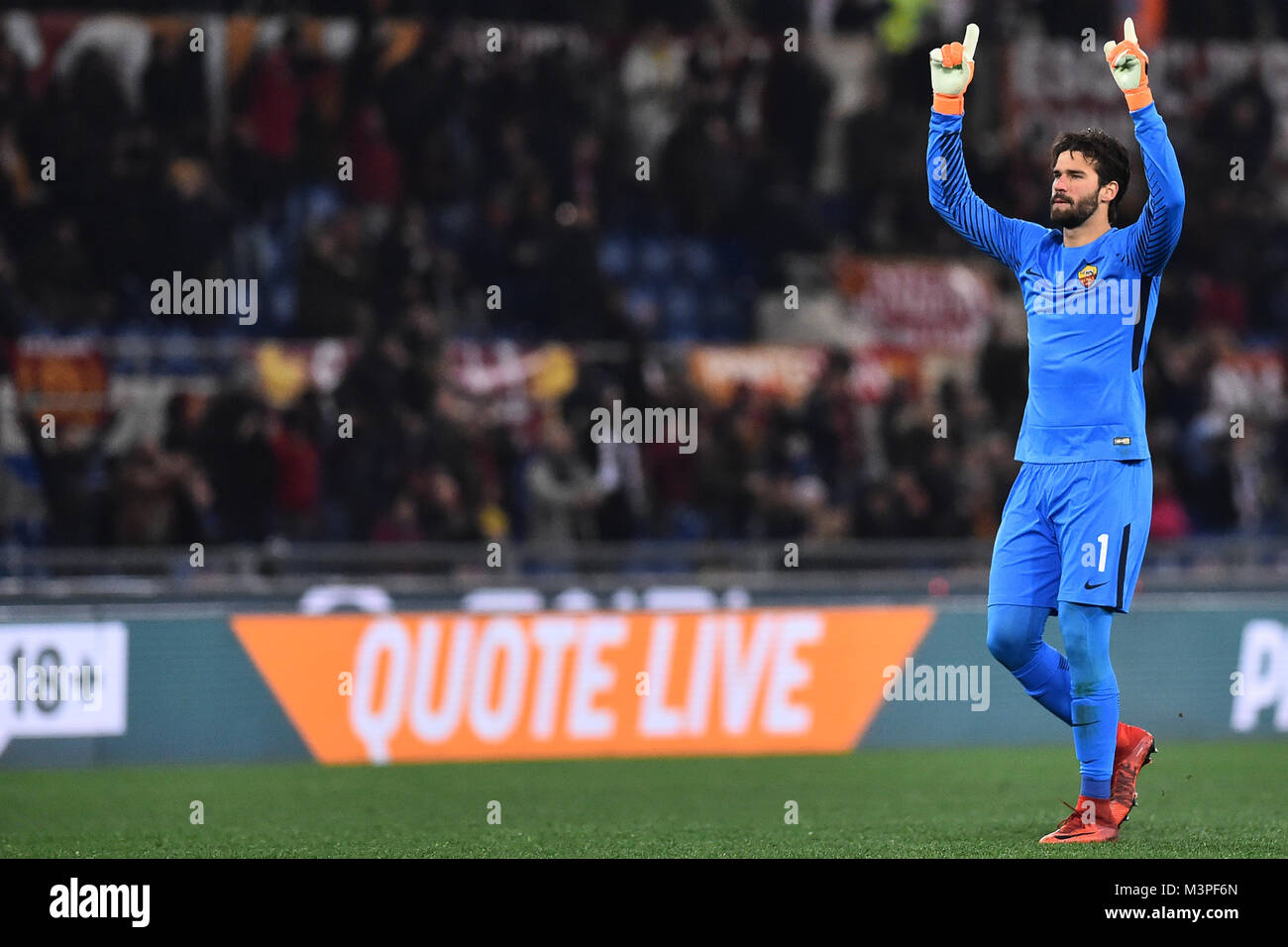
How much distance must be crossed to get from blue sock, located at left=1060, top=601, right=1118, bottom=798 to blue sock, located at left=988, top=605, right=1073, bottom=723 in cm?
13

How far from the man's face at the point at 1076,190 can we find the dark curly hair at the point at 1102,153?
0.02 m

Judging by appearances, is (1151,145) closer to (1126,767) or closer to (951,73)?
(951,73)

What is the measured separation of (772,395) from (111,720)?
19.8 feet

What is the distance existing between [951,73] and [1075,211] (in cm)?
67

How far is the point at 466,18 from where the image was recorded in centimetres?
1823

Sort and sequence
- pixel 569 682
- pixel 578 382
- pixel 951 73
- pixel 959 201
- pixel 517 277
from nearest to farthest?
1. pixel 951 73
2. pixel 959 201
3. pixel 569 682
4. pixel 578 382
5. pixel 517 277

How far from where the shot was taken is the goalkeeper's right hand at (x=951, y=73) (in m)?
7.49

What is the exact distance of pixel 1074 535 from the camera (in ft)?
23.9

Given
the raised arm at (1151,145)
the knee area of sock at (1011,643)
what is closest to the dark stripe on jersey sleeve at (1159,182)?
the raised arm at (1151,145)

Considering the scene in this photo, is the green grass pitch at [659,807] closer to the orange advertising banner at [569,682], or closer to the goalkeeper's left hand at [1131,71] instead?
the orange advertising banner at [569,682]

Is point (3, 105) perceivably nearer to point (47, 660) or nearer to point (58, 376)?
point (58, 376)

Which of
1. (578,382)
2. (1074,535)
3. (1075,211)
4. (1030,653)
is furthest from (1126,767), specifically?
(578,382)

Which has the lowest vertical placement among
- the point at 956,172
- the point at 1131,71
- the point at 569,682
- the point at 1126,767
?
the point at 569,682

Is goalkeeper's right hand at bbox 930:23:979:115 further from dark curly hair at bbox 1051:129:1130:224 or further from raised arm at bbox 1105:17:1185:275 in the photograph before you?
raised arm at bbox 1105:17:1185:275
